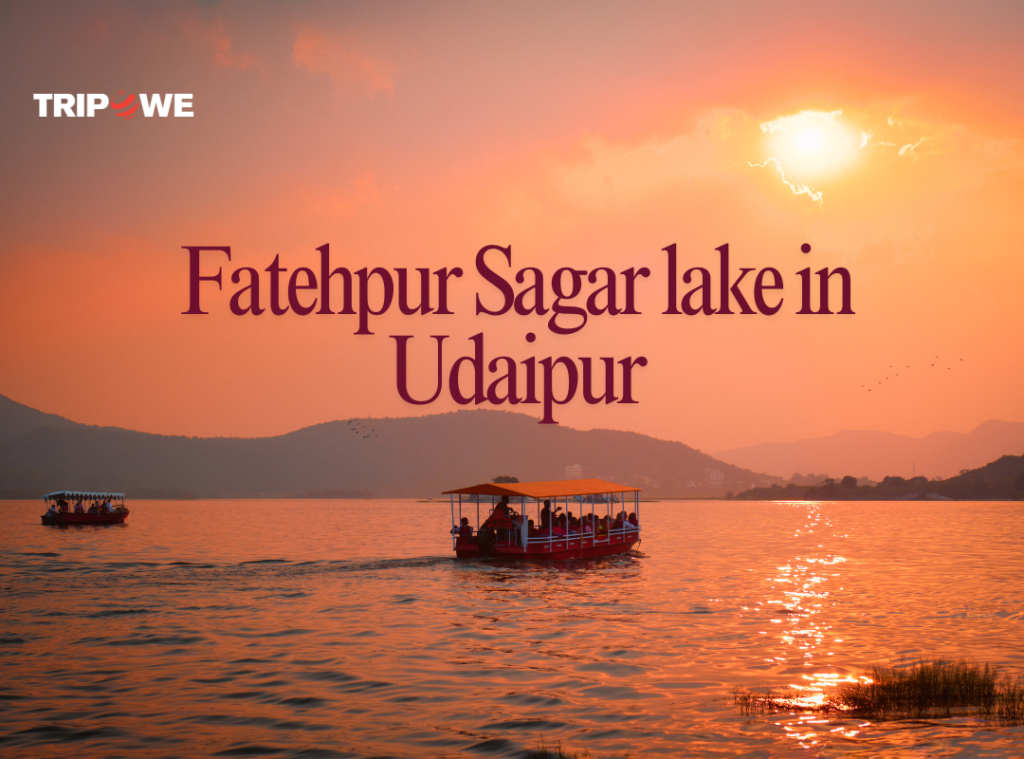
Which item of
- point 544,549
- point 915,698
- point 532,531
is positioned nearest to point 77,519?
point 532,531

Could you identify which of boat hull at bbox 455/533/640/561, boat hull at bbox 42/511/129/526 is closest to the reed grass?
boat hull at bbox 455/533/640/561

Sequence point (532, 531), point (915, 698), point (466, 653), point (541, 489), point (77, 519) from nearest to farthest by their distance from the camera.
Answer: point (915, 698), point (466, 653), point (541, 489), point (532, 531), point (77, 519)

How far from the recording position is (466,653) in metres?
21.3

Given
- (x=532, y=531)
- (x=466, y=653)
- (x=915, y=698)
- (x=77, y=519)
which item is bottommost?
(x=77, y=519)

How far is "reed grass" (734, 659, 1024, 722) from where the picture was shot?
15289mm

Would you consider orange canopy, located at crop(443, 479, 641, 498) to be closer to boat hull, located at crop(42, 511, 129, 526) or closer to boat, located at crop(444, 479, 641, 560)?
boat, located at crop(444, 479, 641, 560)

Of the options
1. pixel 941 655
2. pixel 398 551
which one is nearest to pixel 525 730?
pixel 941 655

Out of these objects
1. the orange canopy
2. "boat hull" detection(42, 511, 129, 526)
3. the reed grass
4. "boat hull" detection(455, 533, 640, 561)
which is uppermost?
the orange canopy

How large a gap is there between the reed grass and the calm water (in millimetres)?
630

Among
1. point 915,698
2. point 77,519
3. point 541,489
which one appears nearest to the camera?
point 915,698

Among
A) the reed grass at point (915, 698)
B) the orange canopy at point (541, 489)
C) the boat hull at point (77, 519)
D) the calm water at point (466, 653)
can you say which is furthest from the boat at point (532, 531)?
the boat hull at point (77, 519)

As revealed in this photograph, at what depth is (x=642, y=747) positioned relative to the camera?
13633 millimetres

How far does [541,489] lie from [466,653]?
2151cm

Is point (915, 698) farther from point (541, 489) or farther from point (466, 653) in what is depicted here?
point (541, 489)
